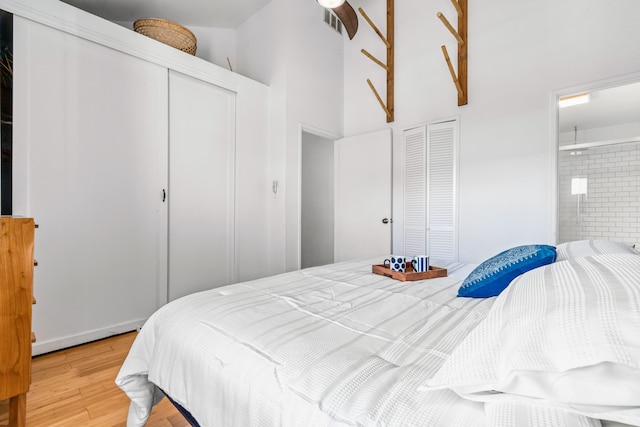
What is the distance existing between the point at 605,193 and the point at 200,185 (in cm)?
532

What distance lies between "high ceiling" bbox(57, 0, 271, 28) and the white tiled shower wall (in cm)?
446

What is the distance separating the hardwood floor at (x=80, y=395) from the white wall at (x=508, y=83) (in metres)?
2.84

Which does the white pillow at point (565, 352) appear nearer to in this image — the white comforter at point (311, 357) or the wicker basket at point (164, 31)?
the white comforter at point (311, 357)

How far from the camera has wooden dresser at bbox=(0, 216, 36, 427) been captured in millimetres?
1116

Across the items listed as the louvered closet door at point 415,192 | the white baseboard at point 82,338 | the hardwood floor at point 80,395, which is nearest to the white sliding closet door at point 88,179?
the white baseboard at point 82,338

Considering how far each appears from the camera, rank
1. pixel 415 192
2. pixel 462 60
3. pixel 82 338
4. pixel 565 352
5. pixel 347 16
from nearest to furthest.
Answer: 1. pixel 565 352
2. pixel 82 338
3. pixel 347 16
4. pixel 462 60
5. pixel 415 192

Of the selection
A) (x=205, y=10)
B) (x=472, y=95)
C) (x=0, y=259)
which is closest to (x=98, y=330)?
(x=0, y=259)

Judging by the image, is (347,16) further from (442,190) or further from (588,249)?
(588,249)

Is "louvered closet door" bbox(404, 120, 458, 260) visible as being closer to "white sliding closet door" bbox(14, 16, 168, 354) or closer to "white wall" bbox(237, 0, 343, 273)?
"white wall" bbox(237, 0, 343, 273)

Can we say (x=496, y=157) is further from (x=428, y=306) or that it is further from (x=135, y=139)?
(x=135, y=139)

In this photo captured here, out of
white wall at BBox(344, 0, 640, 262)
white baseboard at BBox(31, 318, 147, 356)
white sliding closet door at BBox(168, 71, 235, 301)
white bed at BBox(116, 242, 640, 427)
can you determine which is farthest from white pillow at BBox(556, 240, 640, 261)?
white baseboard at BBox(31, 318, 147, 356)

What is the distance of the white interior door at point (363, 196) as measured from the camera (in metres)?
3.55

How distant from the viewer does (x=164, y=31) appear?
8.66 ft

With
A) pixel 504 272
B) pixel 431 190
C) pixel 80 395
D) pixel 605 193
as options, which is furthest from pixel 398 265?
pixel 605 193
